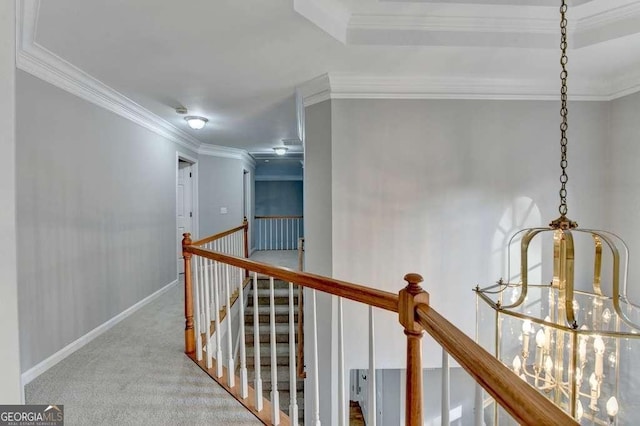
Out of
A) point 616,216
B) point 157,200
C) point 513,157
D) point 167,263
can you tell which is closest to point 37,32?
point 157,200

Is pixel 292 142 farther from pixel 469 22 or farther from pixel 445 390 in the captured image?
pixel 445 390

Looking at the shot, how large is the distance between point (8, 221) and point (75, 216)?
2.52 meters

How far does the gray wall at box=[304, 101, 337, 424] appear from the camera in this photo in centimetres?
260

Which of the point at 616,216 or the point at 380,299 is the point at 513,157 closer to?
the point at 616,216

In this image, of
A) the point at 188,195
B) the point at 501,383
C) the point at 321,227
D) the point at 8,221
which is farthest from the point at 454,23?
the point at 188,195

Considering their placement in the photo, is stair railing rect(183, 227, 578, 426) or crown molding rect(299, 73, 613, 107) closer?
stair railing rect(183, 227, 578, 426)

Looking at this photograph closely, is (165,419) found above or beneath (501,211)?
beneath

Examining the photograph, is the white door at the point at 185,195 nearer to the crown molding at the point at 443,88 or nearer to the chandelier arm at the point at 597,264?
the crown molding at the point at 443,88

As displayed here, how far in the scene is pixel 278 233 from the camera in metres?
8.05

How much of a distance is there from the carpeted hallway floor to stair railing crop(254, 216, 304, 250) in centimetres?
520

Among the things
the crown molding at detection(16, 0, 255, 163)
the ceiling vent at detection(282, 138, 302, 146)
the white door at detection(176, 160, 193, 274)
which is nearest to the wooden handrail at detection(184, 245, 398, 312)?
the crown molding at detection(16, 0, 255, 163)

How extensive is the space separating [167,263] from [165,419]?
2933mm

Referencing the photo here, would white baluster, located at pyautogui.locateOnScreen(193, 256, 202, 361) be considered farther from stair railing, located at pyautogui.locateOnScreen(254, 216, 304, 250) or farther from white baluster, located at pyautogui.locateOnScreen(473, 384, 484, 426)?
stair railing, located at pyautogui.locateOnScreen(254, 216, 304, 250)

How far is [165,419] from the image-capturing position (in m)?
1.75
